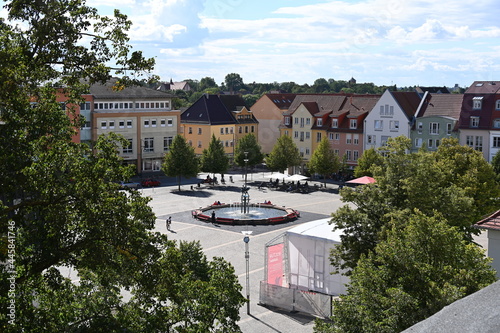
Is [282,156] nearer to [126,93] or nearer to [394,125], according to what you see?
[394,125]

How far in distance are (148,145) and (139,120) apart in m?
3.78

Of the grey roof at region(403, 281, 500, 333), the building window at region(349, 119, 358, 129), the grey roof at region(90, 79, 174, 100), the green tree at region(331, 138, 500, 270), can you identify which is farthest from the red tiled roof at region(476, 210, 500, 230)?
the building window at region(349, 119, 358, 129)

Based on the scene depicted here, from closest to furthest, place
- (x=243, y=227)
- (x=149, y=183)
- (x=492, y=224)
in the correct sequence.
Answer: (x=492, y=224)
(x=243, y=227)
(x=149, y=183)

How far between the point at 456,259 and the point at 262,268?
61.8 ft

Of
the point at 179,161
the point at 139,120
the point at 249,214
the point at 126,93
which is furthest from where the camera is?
the point at 139,120

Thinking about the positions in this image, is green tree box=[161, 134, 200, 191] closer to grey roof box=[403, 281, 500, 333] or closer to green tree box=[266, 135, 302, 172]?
green tree box=[266, 135, 302, 172]

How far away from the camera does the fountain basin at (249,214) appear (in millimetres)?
51156

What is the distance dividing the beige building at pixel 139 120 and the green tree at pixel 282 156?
1679cm

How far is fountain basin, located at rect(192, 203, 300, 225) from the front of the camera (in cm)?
5116

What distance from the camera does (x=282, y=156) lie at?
76.7m

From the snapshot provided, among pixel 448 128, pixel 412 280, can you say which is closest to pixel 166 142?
pixel 448 128

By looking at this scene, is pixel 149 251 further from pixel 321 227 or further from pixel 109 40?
pixel 321 227

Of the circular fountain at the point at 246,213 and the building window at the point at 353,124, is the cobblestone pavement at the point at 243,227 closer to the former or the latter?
the circular fountain at the point at 246,213

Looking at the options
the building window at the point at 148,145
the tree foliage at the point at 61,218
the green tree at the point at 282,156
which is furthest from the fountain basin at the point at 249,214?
the tree foliage at the point at 61,218
